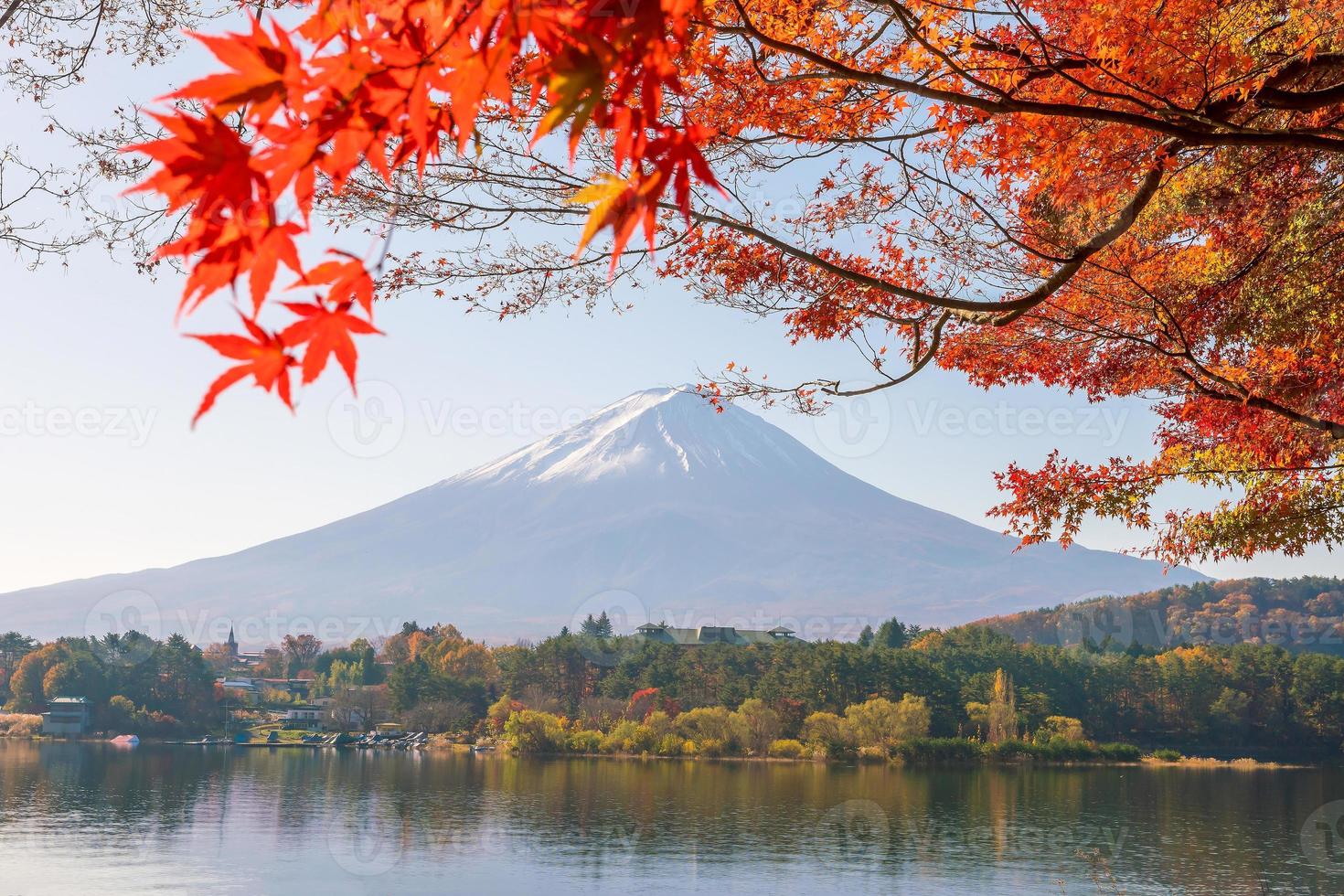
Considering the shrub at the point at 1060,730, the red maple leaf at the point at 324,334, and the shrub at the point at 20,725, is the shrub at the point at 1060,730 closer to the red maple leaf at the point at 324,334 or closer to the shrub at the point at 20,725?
the red maple leaf at the point at 324,334

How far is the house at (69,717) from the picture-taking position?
59.4m

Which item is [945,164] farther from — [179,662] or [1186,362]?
[179,662]

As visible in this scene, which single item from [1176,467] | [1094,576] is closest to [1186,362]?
[1176,467]

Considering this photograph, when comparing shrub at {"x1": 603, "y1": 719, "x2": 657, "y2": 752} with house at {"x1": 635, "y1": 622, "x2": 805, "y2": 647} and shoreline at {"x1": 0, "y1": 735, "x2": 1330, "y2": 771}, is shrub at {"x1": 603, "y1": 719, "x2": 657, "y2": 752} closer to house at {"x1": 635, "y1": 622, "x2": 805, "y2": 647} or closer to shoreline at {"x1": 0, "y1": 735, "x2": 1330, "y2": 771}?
shoreline at {"x1": 0, "y1": 735, "x2": 1330, "y2": 771}

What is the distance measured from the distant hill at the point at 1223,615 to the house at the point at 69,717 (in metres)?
53.7

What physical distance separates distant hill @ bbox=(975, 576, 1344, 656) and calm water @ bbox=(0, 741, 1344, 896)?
2417 cm

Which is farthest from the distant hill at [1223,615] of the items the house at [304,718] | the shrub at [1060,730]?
the house at [304,718]

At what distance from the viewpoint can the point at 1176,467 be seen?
731 centimetres

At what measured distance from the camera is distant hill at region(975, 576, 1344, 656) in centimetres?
6969

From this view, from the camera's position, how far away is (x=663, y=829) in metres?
30.9

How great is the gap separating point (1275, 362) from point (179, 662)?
2365 inches

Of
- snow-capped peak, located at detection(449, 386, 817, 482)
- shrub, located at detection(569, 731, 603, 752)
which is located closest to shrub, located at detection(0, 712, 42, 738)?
shrub, located at detection(569, 731, 603, 752)

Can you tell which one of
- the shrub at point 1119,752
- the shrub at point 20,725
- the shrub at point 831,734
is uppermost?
the shrub at point 831,734

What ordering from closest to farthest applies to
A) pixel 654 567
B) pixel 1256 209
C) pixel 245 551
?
1. pixel 1256 209
2. pixel 654 567
3. pixel 245 551
